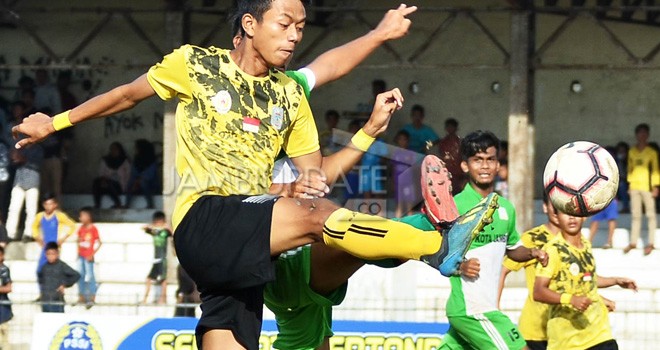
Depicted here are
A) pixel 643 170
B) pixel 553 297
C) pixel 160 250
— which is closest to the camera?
pixel 553 297

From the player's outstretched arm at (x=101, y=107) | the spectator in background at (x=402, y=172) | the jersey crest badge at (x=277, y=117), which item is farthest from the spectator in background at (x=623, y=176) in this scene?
the player's outstretched arm at (x=101, y=107)

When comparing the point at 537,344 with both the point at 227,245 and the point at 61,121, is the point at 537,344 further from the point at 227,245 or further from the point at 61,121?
the point at 61,121

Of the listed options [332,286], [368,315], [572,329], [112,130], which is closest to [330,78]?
[332,286]

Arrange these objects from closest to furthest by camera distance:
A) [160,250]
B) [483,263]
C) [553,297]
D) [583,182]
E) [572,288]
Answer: [583,182]
[483,263]
[553,297]
[572,288]
[160,250]

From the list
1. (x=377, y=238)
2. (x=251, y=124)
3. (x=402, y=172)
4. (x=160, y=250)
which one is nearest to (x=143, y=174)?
(x=160, y=250)

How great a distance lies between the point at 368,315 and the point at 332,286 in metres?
6.44

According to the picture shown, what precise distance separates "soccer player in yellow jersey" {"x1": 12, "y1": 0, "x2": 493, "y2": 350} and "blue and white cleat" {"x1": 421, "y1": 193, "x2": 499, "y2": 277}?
70cm

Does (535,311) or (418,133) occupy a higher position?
(418,133)

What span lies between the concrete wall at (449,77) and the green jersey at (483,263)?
11629mm

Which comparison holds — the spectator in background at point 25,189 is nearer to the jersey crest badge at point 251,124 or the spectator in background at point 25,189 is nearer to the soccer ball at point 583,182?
the soccer ball at point 583,182

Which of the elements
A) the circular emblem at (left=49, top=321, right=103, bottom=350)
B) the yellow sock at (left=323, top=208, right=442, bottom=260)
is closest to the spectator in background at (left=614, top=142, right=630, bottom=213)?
the circular emblem at (left=49, top=321, right=103, bottom=350)

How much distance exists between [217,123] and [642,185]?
42.1ft

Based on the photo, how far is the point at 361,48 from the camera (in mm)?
7656

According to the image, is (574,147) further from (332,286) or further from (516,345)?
(332,286)
